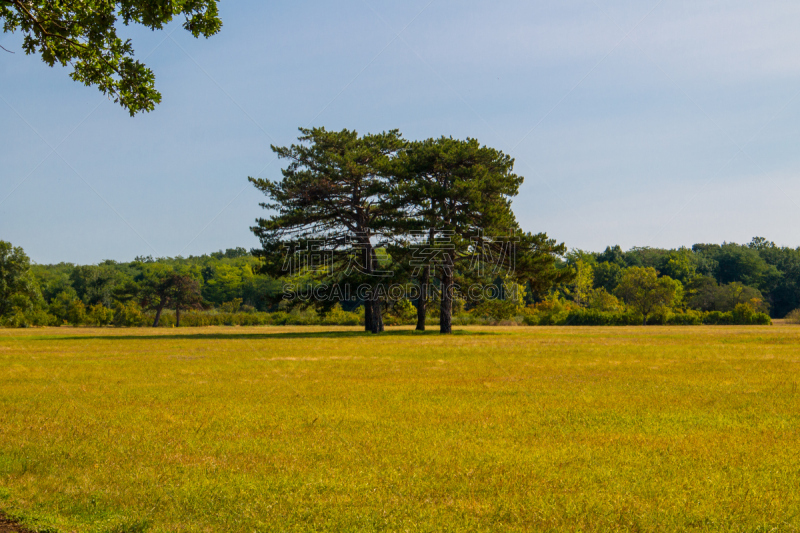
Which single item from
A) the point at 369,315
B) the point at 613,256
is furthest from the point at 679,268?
the point at 369,315

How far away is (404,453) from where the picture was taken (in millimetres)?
7430

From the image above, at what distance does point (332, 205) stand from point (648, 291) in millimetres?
47580

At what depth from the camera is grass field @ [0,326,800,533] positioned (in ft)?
17.7

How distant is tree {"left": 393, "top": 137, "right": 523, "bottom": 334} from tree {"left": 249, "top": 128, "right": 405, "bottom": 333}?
7.63 ft

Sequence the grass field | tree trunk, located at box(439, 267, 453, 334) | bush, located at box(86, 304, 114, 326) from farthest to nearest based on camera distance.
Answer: bush, located at box(86, 304, 114, 326), tree trunk, located at box(439, 267, 453, 334), the grass field

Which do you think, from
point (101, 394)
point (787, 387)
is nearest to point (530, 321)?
point (787, 387)

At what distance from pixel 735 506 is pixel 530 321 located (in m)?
65.4

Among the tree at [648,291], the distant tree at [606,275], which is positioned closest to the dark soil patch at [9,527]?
the tree at [648,291]

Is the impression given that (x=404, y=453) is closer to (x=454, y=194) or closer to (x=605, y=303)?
(x=454, y=194)

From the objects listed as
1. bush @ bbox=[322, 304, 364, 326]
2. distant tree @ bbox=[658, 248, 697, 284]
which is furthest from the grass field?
distant tree @ bbox=[658, 248, 697, 284]

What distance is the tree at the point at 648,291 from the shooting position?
6894 cm

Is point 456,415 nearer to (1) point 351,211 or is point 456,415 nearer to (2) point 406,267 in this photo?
(2) point 406,267

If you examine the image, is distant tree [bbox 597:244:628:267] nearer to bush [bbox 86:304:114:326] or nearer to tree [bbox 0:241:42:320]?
bush [bbox 86:304:114:326]

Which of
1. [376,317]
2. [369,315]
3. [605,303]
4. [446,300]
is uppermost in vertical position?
[446,300]
